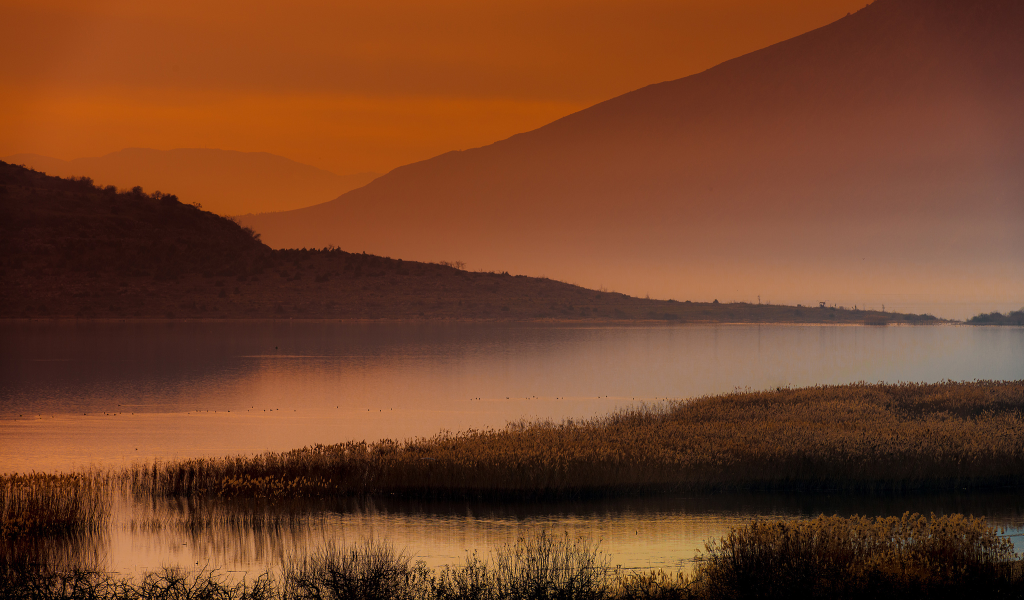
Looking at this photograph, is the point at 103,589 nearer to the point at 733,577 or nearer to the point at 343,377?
the point at 733,577

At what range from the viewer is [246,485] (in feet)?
88.6

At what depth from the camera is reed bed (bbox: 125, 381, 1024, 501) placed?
2739cm

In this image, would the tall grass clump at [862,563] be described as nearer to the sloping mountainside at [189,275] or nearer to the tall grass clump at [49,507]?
the tall grass clump at [49,507]

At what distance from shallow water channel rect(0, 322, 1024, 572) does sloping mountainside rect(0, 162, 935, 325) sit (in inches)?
454

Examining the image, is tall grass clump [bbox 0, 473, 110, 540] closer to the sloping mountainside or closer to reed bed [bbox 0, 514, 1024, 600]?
reed bed [bbox 0, 514, 1024, 600]

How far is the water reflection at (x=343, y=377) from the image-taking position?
140 ft

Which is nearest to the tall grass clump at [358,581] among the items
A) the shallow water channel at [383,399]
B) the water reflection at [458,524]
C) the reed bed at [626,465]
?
the water reflection at [458,524]

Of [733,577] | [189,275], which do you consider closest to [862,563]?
[733,577]

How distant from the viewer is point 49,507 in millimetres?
23453

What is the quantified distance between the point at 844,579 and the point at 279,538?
41.5ft

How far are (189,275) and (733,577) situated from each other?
16013 centimetres

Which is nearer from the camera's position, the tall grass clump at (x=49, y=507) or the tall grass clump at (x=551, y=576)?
the tall grass clump at (x=551, y=576)

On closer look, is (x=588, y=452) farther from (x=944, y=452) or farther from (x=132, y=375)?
(x=132, y=375)

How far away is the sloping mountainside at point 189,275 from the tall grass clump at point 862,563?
500 ft
